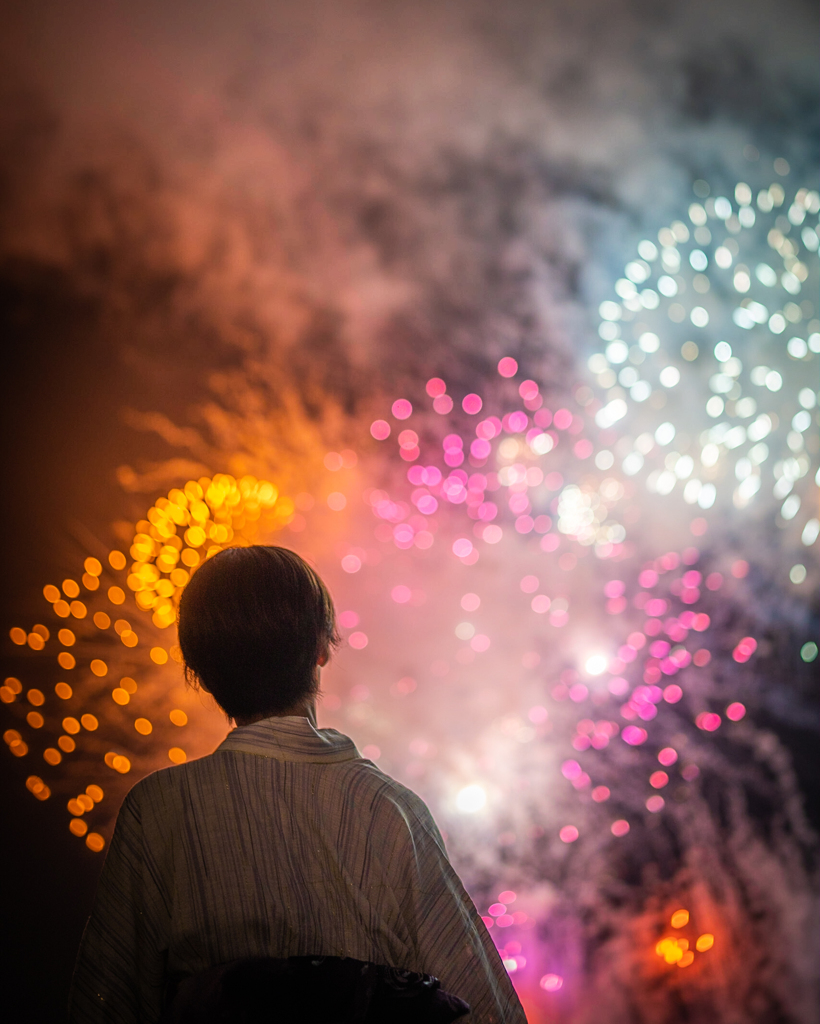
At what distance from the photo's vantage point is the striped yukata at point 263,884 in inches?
33.1

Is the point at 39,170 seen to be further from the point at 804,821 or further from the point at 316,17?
the point at 804,821

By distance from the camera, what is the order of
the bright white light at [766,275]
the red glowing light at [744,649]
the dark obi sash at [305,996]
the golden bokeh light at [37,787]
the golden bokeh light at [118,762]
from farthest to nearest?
the bright white light at [766,275] → the red glowing light at [744,649] → the golden bokeh light at [118,762] → the golden bokeh light at [37,787] → the dark obi sash at [305,996]

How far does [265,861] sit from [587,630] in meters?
2.47

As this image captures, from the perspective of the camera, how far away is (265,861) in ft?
2.81

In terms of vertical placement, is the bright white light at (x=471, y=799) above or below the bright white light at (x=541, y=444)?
below

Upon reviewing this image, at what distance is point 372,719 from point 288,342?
1598 mm

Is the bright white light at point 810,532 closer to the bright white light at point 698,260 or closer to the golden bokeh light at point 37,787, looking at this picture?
the bright white light at point 698,260

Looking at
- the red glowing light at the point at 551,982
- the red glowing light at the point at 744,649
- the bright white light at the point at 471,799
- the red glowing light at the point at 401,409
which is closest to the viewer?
the red glowing light at the point at 551,982

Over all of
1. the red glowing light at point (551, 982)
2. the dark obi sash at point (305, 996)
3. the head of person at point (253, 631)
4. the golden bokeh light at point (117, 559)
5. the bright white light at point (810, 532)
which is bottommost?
the red glowing light at point (551, 982)

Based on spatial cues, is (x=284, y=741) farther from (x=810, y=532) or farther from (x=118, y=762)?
(x=810, y=532)

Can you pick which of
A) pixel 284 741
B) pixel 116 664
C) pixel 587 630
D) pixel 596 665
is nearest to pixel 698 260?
pixel 587 630

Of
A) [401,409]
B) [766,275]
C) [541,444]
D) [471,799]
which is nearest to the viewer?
[471,799]

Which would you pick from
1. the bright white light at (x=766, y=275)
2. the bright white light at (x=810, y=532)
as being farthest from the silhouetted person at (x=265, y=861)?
the bright white light at (x=766, y=275)

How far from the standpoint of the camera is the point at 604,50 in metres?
3.31
